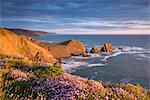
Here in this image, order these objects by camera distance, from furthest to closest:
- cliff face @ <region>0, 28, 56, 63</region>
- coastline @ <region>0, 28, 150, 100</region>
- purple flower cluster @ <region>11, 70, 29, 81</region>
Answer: cliff face @ <region>0, 28, 56, 63</region>, purple flower cluster @ <region>11, 70, 29, 81</region>, coastline @ <region>0, 28, 150, 100</region>

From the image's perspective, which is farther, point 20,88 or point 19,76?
point 19,76

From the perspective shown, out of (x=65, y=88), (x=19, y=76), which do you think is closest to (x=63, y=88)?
(x=65, y=88)

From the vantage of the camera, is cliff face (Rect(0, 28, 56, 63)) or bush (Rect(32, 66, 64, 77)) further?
cliff face (Rect(0, 28, 56, 63))

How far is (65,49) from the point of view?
104 metres

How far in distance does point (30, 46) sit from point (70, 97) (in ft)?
225

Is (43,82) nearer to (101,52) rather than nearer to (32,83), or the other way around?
(32,83)

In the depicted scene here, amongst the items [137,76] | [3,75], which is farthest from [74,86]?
[137,76]

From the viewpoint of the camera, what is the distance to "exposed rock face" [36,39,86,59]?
318 feet

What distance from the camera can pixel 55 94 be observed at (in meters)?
9.45

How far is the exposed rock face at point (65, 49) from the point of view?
3816 inches

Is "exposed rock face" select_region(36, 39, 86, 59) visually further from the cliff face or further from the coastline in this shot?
the coastline

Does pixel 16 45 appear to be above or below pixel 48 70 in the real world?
below

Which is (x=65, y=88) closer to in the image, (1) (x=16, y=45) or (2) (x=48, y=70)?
(2) (x=48, y=70)

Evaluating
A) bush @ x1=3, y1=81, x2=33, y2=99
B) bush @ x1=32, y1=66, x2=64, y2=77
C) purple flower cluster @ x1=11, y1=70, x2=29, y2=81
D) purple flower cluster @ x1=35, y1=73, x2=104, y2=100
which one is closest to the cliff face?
bush @ x1=32, y1=66, x2=64, y2=77
